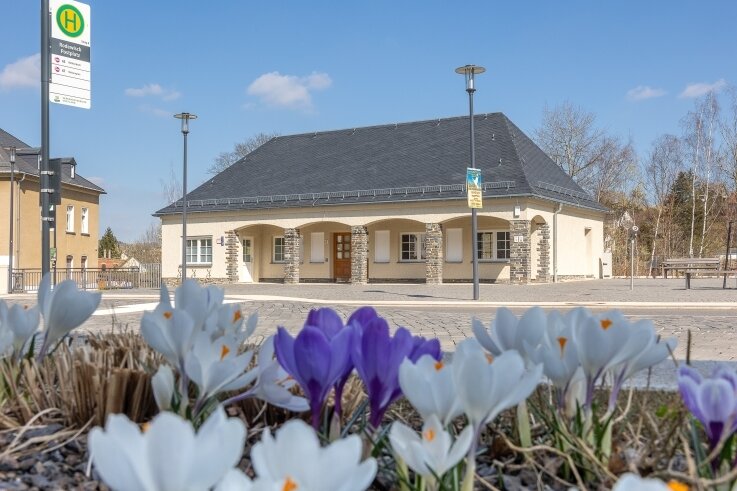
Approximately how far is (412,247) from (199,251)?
1024 cm

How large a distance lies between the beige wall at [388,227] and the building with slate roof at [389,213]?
0.05 meters

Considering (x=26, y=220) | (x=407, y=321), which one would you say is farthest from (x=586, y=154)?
(x=407, y=321)

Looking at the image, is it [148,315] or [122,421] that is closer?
[122,421]

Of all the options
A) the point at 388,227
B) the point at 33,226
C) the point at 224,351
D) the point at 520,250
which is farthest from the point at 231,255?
the point at 224,351

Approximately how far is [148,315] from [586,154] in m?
48.4

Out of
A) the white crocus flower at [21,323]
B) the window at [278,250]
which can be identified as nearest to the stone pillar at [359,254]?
the window at [278,250]

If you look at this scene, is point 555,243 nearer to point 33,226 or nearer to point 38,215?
point 33,226

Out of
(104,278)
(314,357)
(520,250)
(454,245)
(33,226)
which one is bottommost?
(104,278)

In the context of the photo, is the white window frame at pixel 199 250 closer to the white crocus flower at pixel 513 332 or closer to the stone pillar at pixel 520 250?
the stone pillar at pixel 520 250

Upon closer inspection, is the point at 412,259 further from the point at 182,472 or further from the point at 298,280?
the point at 182,472

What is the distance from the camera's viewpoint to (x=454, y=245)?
31016 mm

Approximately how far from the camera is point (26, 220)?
37.2 meters

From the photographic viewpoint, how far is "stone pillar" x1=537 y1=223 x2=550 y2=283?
29.2 metres

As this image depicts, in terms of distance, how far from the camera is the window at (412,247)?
1254 inches
